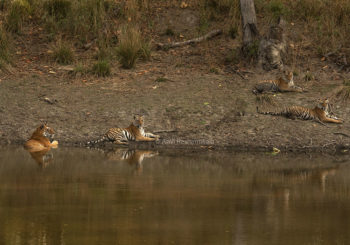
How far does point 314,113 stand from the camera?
17.7 m

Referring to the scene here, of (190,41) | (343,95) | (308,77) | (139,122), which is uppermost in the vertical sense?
(190,41)

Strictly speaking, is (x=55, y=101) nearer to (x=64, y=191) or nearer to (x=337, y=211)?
(x=64, y=191)

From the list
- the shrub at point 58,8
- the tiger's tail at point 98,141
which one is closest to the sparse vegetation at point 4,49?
the shrub at point 58,8

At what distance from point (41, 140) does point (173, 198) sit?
21.7 feet

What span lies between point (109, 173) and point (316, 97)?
8284 mm

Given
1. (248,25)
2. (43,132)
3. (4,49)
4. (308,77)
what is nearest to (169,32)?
(248,25)

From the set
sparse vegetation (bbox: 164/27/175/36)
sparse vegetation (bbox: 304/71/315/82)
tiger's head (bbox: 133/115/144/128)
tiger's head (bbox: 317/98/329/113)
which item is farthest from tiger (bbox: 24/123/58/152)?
sparse vegetation (bbox: 164/27/175/36)

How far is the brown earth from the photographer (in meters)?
17.1

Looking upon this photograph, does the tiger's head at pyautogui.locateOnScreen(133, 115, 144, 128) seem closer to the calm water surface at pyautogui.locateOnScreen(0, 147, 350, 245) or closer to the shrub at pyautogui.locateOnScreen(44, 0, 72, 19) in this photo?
the calm water surface at pyautogui.locateOnScreen(0, 147, 350, 245)

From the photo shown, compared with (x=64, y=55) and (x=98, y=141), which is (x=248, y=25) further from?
(x=98, y=141)

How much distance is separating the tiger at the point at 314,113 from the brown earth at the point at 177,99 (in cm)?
20

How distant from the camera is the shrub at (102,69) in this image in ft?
68.2

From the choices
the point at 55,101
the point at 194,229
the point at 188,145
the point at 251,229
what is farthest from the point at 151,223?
the point at 55,101

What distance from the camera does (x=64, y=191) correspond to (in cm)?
1091
